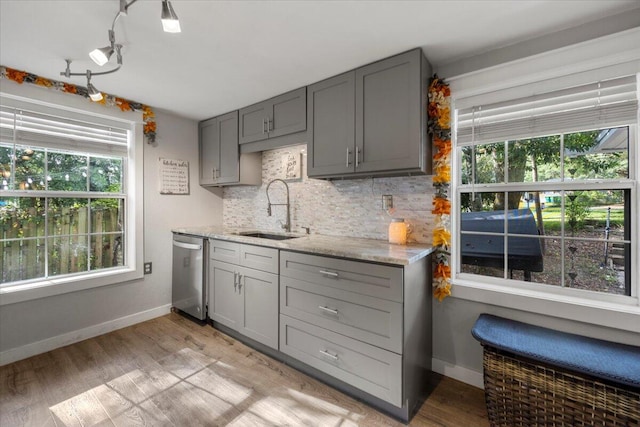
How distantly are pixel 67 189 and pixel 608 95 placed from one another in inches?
162

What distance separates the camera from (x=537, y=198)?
1840 millimetres

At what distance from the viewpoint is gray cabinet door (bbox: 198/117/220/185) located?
130 inches

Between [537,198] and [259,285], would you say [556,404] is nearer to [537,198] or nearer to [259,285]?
[537,198]

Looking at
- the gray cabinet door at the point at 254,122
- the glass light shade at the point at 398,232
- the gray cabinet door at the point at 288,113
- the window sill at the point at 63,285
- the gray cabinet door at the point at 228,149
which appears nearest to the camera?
the glass light shade at the point at 398,232

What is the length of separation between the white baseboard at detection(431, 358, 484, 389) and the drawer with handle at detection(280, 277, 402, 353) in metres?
0.73

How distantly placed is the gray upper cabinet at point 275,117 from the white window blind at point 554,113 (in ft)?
4.20

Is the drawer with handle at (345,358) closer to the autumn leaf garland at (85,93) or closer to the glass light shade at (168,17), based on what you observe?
the glass light shade at (168,17)

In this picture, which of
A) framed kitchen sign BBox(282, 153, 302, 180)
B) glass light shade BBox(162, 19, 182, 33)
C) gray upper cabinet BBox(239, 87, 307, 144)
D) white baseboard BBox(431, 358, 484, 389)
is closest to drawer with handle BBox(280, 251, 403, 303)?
white baseboard BBox(431, 358, 484, 389)

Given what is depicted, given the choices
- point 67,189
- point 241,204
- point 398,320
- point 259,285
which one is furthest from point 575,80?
point 67,189

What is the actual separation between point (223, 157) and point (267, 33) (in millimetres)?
1790

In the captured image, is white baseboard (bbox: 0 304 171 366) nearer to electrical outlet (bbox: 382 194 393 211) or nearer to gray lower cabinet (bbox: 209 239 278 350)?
gray lower cabinet (bbox: 209 239 278 350)

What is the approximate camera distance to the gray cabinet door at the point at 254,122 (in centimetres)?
275

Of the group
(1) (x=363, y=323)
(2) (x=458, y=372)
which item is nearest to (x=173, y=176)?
(1) (x=363, y=323)

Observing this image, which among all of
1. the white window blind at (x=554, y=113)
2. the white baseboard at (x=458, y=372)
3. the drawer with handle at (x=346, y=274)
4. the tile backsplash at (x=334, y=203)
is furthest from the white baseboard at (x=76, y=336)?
the white window blind at (x=554, y=113)
